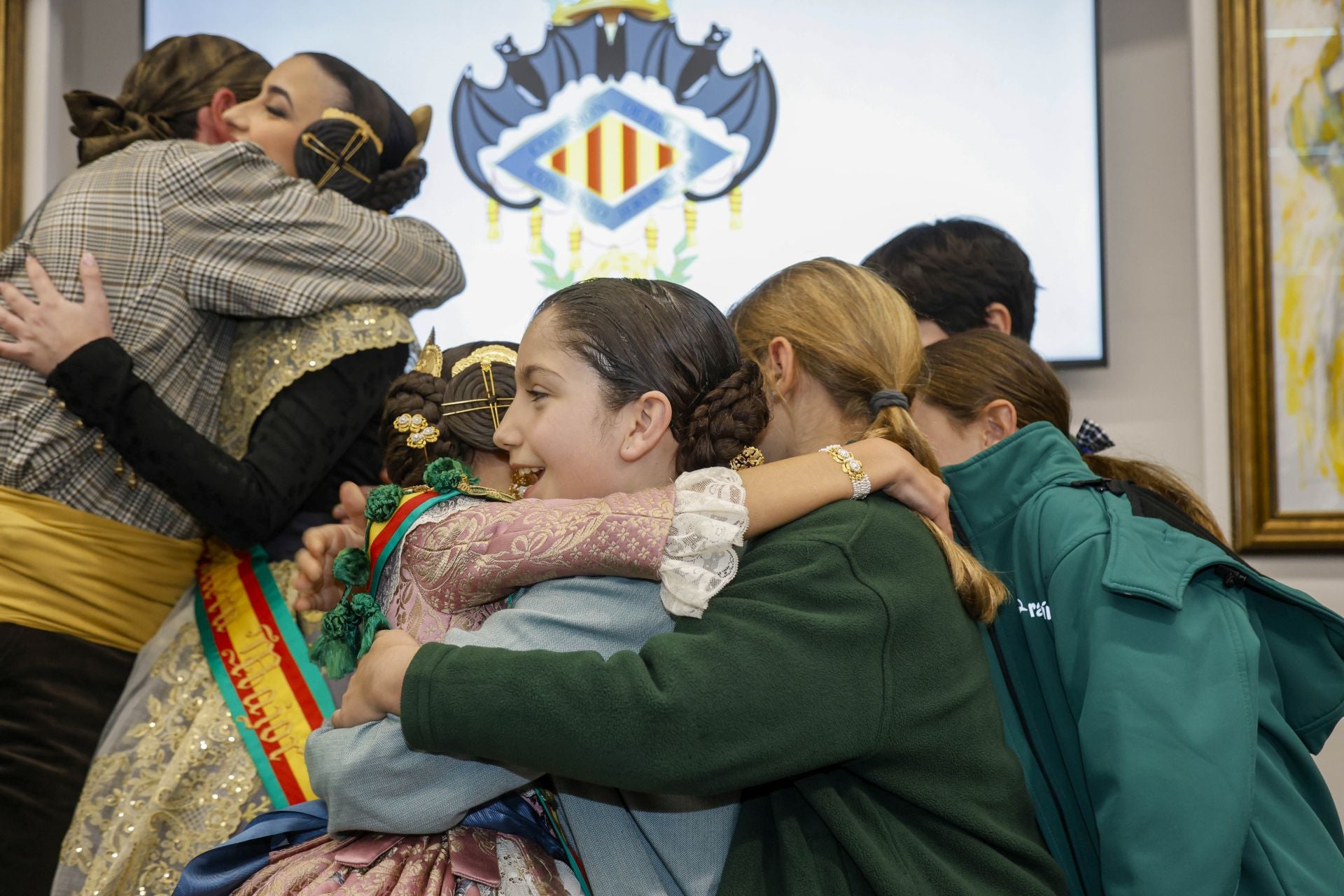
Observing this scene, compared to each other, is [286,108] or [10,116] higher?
[10,116]

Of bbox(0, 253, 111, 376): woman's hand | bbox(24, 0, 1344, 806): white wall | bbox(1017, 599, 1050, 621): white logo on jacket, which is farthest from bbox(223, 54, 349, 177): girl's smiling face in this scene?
bbox(24, 0, 1344, 806): white wall

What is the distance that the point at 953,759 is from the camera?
1365 mm

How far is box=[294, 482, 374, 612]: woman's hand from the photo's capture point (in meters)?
1.87

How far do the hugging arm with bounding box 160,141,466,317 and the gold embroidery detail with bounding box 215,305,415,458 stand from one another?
0.04 meters

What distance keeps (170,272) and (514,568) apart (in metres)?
1.02

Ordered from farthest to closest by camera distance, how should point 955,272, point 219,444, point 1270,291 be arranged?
point 1270,291 < point 955,272 < point 219,444

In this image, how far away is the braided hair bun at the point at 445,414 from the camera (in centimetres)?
168

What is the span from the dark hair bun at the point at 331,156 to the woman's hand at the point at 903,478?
1.18 metres

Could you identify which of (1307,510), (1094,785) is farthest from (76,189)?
(1307,510)

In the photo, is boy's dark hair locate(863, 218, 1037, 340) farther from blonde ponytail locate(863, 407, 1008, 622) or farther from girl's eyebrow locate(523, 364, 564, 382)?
girl's eyebrow locate(523, 364, 564, 382)

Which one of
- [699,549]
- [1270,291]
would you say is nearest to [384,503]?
[699,549]

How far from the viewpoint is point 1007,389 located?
206 centimetres

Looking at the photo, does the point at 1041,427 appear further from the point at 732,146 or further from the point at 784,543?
the point at 732,146

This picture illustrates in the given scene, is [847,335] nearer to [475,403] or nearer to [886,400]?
[886,400]
